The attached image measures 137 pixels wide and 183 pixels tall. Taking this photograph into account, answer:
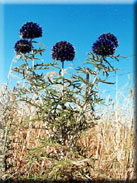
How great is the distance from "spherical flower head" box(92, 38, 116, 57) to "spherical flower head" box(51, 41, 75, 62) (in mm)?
161

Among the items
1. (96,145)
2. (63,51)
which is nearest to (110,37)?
(63,51)

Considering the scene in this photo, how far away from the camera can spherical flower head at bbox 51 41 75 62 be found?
150cm

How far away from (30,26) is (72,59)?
43cm

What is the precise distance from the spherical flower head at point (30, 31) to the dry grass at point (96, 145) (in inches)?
17.7

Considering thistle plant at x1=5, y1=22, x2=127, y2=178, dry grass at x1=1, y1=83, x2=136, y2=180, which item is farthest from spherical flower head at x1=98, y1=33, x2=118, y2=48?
dry grass at x1=1, y1=83, x2=136, y2=180

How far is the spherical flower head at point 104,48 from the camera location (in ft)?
4.56

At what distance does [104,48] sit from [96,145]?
1.15 meters

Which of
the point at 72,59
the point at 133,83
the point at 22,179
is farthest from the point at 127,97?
the point at 22,179

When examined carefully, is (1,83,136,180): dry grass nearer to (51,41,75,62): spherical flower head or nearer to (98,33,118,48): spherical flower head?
(51,41,75,62): spherical flower head

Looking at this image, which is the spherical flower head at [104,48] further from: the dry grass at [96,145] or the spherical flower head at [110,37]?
the dry grass at [96,145]

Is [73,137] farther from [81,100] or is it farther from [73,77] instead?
[73,77]

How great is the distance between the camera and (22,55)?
158 centimetres

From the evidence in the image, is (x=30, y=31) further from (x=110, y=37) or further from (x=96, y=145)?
(x=96, y=145)

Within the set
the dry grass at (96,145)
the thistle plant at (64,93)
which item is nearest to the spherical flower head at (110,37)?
the thistle plant at (64,93)
